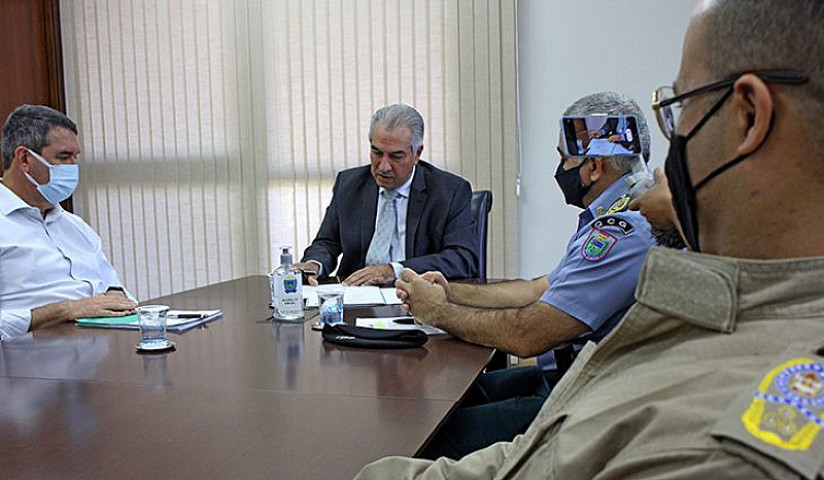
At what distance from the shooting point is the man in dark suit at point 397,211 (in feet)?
10.4

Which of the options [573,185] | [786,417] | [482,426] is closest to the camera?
[786,417]

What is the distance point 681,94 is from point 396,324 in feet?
4.28

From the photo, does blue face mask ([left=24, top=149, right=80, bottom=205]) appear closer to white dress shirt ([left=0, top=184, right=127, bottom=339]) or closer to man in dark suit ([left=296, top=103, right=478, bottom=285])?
white dress shirt ([left=0, top=184, right=127, bottom=339])

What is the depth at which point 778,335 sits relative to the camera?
0.72m

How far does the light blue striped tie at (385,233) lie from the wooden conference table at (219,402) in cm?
116

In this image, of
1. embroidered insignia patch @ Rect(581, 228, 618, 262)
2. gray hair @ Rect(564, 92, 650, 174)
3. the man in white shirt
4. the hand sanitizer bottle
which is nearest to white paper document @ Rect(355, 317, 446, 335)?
the hand sanitizer bottle

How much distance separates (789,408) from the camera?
0.62m

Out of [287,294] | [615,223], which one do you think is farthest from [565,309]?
[287,294]

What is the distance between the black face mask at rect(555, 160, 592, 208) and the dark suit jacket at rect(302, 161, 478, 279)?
96 cm

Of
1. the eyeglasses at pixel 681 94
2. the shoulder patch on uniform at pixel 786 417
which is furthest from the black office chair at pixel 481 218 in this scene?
the shoulder patch on uniform at pixel 786 417

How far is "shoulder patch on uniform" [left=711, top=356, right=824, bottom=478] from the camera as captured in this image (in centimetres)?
60

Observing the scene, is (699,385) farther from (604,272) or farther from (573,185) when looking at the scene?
(573,185)

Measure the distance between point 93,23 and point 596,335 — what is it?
3.99 metres

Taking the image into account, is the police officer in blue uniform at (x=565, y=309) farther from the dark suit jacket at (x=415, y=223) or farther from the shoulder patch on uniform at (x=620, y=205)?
the dark suit jacket at (x=415, y=223)
